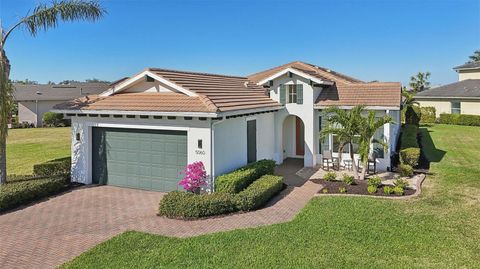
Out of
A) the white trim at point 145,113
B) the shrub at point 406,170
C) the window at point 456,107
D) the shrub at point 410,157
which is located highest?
the window at point 456,107

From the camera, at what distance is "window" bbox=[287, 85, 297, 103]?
19.4 metres

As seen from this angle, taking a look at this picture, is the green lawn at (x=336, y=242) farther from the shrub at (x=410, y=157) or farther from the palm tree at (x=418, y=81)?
the palm tree at (x=418, y=81)

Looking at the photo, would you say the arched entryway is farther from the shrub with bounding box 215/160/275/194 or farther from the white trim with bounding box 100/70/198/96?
the white trim with bounding box 100/70/198/96

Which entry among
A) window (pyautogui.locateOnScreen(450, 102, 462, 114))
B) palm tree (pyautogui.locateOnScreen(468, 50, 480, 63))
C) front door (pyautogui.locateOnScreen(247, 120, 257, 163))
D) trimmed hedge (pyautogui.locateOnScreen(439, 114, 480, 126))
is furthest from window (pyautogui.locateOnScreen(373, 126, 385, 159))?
palm tree (pyautogui.locateOnScreen(468, 50, 480, 63))

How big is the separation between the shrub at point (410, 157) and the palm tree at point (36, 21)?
635 inches

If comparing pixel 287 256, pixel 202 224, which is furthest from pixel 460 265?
pixel 202 224

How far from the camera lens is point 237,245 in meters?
8.79

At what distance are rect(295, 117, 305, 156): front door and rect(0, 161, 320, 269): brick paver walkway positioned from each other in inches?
300

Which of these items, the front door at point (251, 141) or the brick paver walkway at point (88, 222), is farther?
the front door at point (251, 141)

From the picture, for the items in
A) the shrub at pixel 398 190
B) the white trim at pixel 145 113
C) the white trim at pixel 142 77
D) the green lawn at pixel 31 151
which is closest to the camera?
the white trim at pixel 145 113

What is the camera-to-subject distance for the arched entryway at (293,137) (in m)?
21.3

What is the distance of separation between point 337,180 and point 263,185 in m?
4.55

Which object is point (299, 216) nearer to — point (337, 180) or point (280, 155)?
point (337, 180)

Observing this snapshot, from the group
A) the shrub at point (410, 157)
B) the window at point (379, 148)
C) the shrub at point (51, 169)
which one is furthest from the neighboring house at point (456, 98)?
the shrub at point (51, 169)
